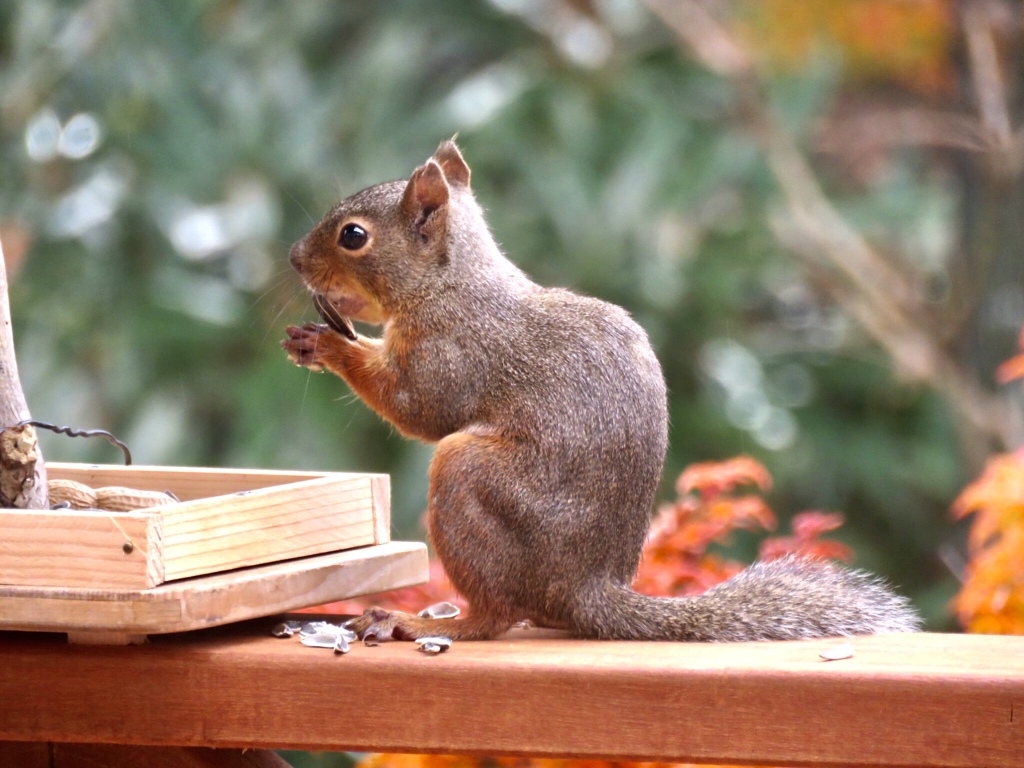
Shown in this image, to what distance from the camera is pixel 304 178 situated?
3.92m

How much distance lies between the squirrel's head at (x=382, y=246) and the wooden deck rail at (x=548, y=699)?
45cm

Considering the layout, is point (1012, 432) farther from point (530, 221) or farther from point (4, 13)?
point (4, 13)

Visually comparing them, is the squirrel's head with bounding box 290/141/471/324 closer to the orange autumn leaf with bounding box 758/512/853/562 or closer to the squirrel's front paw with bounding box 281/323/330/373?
the squirrel's front paw with bounding box 281/323/330/373

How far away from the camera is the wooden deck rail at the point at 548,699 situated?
1.23 meters

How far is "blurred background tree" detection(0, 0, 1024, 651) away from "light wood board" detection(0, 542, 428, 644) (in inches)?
84.7

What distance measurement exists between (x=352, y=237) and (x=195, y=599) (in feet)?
1.85

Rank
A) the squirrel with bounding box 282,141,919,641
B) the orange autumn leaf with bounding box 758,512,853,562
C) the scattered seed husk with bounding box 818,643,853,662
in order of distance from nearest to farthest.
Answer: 1. the scattered seed husk with bounding box 818,643,853,662
2. the squirrel with bounding box 282,141,919,641
3. the orange autumn leaf with bounding box 758,512,853,562

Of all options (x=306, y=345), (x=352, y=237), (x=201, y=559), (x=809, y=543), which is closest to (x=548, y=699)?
(x=201, y=559)

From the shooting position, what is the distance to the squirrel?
1407 mm

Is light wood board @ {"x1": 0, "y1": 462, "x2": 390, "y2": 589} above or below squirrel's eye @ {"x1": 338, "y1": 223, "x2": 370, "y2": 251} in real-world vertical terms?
below

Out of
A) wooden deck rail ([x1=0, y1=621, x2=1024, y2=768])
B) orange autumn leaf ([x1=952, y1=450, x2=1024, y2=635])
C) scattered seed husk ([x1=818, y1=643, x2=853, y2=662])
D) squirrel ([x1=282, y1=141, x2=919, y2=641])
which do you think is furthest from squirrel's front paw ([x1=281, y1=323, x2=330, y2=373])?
orange autumn leaf ([x1=952, y1=450, x2=1024, y2=635])

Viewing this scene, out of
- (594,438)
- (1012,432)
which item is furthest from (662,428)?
(1012,432)

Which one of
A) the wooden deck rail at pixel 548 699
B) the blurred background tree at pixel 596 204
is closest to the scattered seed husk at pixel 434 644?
the wooden deck rail at pixel 548 699

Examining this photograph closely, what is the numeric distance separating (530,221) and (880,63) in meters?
2.07
